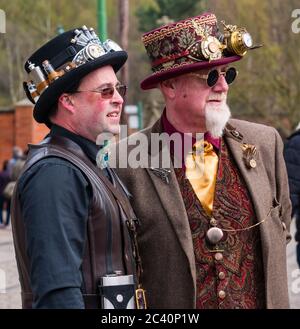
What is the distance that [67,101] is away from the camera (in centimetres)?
301

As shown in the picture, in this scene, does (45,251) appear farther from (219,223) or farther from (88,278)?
(219,223)

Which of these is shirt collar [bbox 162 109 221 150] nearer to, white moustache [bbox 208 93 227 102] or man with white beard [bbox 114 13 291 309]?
man with white beard [bbox 114 13 291 309]

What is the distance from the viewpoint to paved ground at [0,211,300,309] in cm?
823

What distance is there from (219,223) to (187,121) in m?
0.45

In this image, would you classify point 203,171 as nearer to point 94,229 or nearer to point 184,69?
point 184,69

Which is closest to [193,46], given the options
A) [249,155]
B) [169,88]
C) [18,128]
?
[169,88]

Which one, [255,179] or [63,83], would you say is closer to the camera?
[63,83]

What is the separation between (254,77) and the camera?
97.7 feet

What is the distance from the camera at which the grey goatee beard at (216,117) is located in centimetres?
345

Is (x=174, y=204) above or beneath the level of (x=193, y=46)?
beneath

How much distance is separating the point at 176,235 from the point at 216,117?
1.60ft

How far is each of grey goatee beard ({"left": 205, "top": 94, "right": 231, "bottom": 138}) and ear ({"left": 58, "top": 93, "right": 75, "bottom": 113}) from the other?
2.18ft

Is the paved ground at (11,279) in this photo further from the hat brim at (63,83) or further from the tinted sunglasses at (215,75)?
the hat brim at (63,83)

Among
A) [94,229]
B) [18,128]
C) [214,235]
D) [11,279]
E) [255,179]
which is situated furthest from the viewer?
[18,128]
